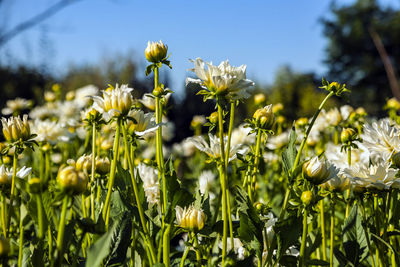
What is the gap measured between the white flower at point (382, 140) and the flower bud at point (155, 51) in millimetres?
491

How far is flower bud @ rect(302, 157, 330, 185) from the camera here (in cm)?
69

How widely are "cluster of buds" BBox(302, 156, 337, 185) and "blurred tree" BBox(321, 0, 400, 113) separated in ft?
61.2

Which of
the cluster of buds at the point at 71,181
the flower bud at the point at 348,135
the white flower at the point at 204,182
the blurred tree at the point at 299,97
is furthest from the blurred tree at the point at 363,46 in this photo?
the cluster of buds at the point at 71,181

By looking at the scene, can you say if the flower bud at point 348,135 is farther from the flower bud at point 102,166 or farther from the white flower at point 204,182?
the flower bud at point 102,166

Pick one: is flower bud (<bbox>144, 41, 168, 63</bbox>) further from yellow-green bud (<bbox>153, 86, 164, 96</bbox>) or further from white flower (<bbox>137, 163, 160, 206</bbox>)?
white flower (<bbox>137, 163, 160, 206</bbox>)

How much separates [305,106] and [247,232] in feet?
40.8

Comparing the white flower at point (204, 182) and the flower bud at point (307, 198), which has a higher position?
the white flower at point (204, 182)

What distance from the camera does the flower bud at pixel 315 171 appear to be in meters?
0.69

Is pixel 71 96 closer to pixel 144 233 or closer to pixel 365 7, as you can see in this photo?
pixel 144 233

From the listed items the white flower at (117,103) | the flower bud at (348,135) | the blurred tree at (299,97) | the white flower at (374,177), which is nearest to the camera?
the white flower at (117,103)

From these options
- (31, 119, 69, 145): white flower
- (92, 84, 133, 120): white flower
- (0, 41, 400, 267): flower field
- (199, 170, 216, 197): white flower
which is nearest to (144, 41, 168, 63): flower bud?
(0, 41, 400, 267): flower field

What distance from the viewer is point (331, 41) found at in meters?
20.3

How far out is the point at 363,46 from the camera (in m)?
19.5

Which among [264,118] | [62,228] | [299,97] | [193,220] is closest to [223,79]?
[264,118]
